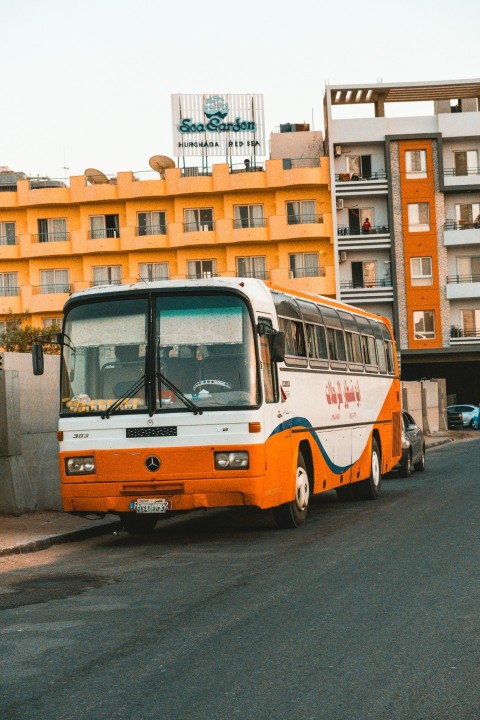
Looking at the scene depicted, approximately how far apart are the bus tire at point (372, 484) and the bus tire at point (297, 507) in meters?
4.90

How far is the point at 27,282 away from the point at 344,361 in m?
55.1

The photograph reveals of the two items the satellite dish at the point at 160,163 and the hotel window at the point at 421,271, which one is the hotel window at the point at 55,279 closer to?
the satellite dish at the point at 160,163

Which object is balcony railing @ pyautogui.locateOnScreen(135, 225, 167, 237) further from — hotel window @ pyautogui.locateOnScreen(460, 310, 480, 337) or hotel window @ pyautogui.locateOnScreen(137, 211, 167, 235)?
hotel window @ pyautogui.locateOnScreen(460, 310, 480, 337)

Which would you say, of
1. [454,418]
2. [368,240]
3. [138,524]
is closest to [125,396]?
[138,524]

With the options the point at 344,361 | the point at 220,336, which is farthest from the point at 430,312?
the point at 220,336

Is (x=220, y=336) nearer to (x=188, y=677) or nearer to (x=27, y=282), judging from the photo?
(x=188, y=677)

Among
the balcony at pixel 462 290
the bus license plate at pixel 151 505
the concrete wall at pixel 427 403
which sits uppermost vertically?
the balcony at pixel 462 290

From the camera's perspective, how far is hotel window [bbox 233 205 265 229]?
224ft

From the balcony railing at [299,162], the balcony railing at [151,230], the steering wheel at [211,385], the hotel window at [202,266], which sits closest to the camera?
the steering wheel at [211,385]

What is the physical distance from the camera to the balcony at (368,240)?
218 feet

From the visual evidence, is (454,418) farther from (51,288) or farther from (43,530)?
(43,530)

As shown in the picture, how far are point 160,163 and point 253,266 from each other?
891cm

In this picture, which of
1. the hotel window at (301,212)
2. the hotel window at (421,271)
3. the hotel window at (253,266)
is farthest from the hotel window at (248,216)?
the hotel window at (421,271)

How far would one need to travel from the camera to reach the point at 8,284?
7094cm
